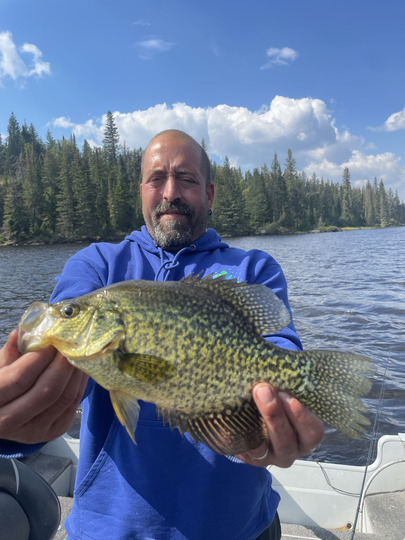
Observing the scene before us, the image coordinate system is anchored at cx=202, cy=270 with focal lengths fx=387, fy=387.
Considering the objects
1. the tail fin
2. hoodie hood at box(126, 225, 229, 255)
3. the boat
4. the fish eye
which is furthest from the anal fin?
the boat

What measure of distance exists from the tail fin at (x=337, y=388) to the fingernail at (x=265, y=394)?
0.22 m

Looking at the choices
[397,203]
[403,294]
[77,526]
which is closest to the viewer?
[77,526]

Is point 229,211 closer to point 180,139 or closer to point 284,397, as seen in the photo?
point 180,139

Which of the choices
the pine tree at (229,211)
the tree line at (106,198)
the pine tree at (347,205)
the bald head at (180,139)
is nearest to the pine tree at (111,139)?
the tree line at (106,198)

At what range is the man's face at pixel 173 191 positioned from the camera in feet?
11.4

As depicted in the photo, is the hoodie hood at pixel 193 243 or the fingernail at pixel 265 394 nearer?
the fingernail at pixel 265 394

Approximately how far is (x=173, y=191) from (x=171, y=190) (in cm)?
2

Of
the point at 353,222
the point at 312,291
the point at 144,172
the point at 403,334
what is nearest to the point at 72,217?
the point at 312,291

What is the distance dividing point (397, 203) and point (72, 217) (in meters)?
149

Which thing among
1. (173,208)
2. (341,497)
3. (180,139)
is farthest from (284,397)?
(341,497)

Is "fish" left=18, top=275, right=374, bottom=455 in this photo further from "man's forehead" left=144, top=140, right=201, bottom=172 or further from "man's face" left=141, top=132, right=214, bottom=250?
"man's forehead" left=144, top=140, right=201, bottom=172

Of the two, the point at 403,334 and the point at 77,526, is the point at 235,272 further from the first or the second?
the point at 403,334

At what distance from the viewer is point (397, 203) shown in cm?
17088

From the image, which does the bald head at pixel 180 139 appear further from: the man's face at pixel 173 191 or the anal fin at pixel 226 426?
the anal fin at pixel 226 426
